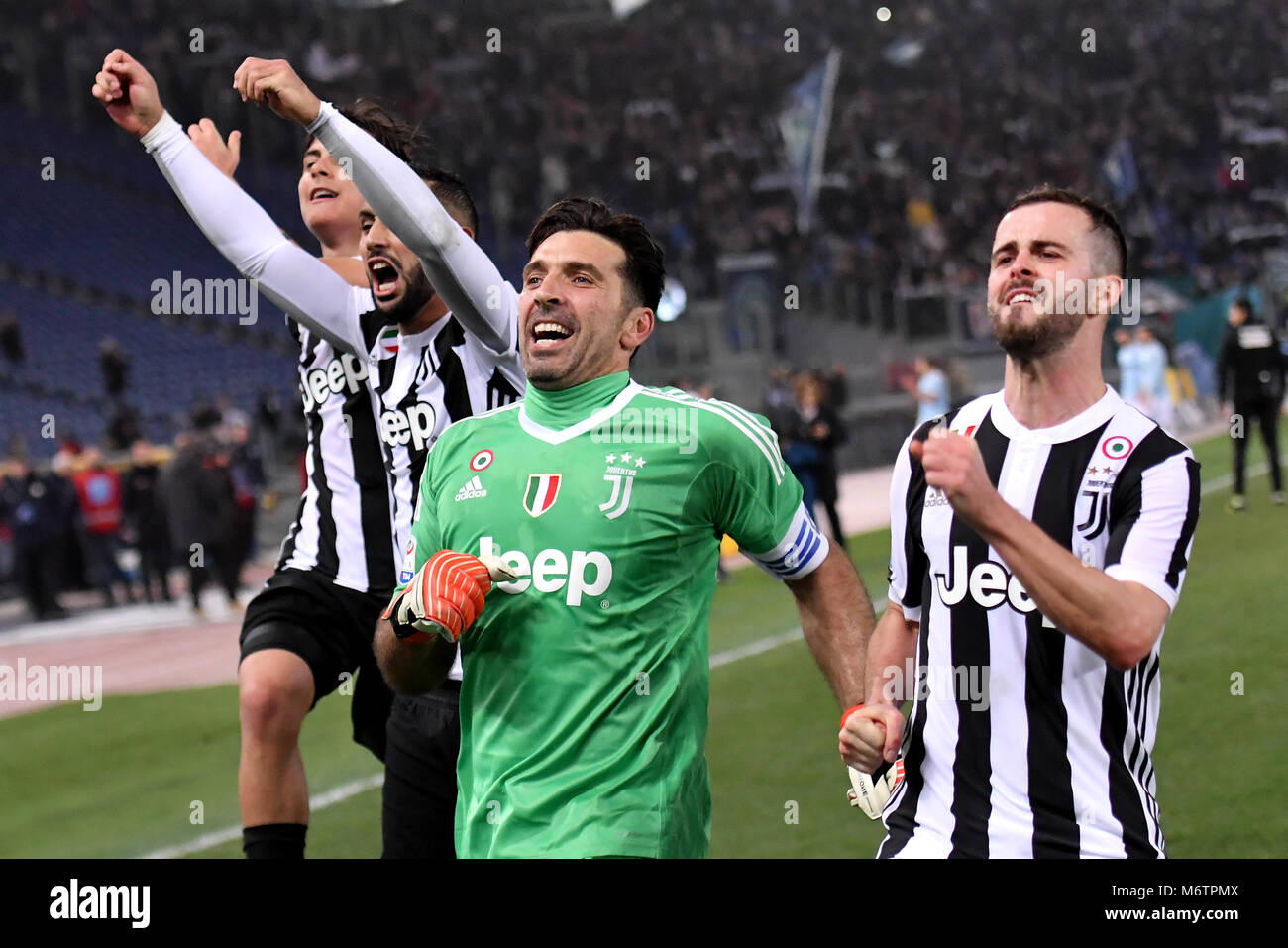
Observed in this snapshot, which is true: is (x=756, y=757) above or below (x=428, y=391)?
below

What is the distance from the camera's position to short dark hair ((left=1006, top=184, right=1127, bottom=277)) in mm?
3227

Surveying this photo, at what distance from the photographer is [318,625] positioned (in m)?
4.47

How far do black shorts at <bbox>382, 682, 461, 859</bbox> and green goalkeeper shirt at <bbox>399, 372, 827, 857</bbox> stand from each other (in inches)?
31.9

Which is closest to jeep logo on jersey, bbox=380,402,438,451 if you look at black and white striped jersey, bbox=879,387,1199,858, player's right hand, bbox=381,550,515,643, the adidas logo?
the adidas logo

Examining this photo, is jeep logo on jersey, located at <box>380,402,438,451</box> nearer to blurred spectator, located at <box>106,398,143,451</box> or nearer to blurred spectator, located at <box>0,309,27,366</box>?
blurred spectator, located at <box>106,398,143,451</box>

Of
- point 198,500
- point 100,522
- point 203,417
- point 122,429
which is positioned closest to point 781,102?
point 122,429

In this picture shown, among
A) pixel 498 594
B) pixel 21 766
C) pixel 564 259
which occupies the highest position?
pixel 564 259

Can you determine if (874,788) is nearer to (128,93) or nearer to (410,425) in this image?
(410,425)

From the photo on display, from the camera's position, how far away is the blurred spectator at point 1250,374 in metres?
14.2

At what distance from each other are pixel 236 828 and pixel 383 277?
4.35 metres
